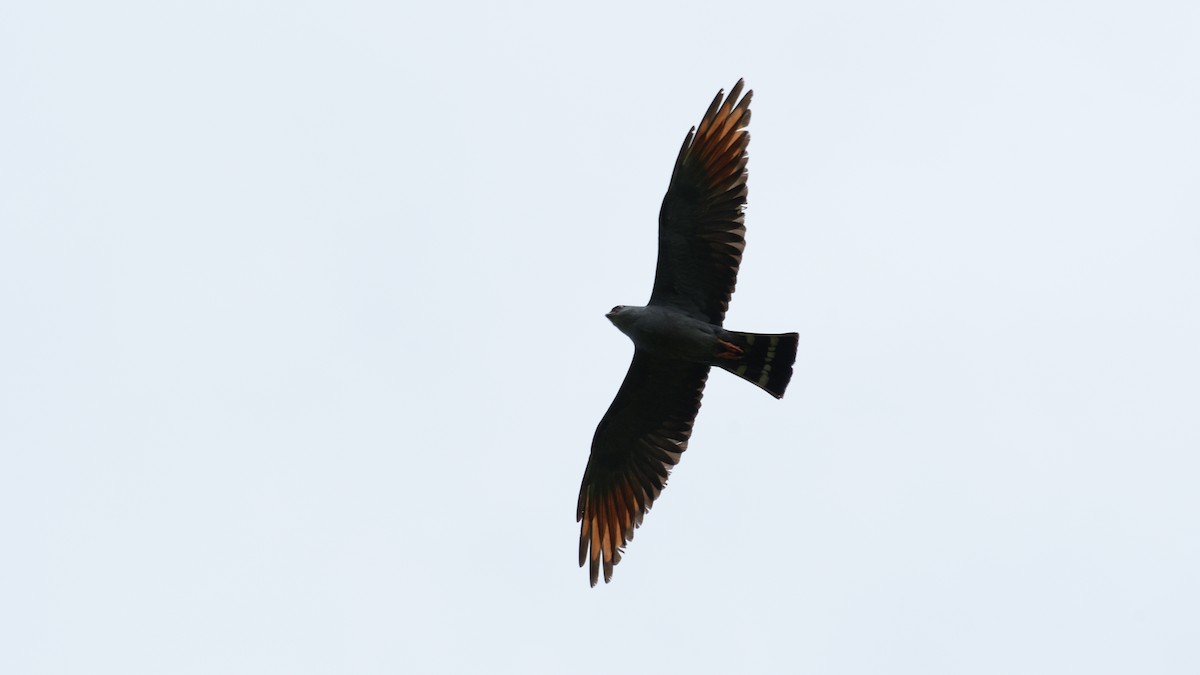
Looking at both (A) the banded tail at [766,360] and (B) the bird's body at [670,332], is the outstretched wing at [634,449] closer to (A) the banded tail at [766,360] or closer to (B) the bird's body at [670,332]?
(B) the bird's body at [670,332]

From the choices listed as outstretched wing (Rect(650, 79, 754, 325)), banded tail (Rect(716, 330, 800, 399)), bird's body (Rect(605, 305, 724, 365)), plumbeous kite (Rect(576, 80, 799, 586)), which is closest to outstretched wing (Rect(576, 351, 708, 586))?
plumbeous kite (Rect(576, 80, 799, 586))

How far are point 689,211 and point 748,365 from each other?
6.68 ft

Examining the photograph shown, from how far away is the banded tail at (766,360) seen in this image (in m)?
18.4

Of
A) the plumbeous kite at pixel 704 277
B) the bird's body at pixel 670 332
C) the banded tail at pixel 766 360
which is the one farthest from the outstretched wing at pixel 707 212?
the banded tail at pixel 766 360

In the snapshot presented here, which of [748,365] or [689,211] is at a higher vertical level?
[689,211]

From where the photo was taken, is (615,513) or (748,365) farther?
(615,513)

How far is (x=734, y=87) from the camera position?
1859 centimetres

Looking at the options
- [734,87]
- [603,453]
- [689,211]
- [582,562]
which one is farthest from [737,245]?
[582,562]

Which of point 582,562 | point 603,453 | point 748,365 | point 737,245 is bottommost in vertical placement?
point 582,562

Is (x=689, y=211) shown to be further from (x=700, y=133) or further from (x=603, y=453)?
(x=603, y=453)

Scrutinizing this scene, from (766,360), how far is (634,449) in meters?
2.32

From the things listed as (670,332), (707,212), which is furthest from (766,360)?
(707,212)

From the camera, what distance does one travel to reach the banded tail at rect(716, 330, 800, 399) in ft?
60.3

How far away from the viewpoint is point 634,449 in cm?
1970
